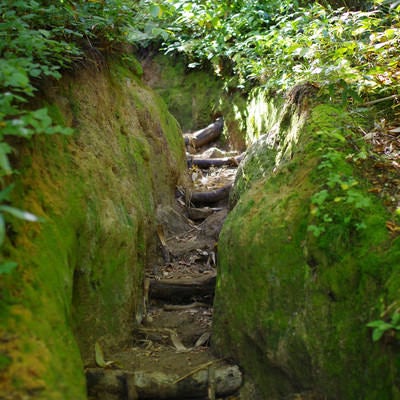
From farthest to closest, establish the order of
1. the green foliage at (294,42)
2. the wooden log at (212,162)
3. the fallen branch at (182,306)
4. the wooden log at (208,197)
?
the wooden log at (212,162), the wooden log at (208,197), the fallen branch at (182,306), the green foliage at (294,42)

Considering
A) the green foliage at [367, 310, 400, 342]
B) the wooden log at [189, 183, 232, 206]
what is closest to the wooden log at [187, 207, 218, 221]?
the wooden log at [189, 183, 232, 206]

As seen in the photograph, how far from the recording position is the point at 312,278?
3.36 metres

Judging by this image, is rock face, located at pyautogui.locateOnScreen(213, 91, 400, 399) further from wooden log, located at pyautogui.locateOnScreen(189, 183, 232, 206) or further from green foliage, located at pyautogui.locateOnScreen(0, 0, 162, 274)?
wooden log, located at pyautogui.locateOnScreen(189, 183, 232, 206)

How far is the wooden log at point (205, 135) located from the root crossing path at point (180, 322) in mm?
2209

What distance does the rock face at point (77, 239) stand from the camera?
249cm

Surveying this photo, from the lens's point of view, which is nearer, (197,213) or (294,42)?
(294,42)

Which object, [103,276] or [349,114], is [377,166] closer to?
[349,114]

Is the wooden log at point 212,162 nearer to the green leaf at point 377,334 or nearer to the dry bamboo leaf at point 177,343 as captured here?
the dry bamboo leaf at point 177,343

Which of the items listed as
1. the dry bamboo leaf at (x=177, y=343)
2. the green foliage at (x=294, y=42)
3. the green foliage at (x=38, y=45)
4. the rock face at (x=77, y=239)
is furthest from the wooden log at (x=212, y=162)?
the dry bamboo leaf at (x=177, y=343)

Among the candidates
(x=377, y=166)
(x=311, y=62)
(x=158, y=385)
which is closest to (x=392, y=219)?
(x=377, y=166)

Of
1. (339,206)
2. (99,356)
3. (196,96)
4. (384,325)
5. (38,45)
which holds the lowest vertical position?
(99,356)

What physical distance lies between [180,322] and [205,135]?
6922 mm

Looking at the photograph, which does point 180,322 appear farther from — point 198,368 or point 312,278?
point 312,278


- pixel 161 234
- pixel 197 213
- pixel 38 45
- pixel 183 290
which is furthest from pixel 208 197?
pixel 38 45
